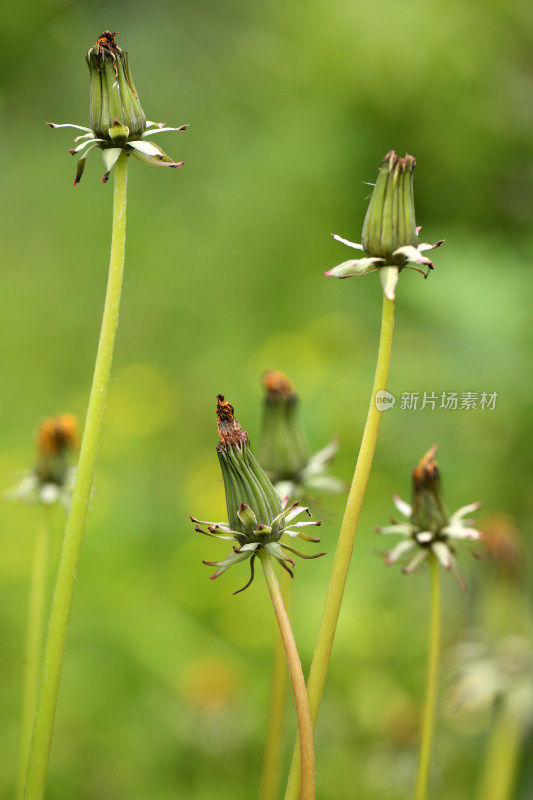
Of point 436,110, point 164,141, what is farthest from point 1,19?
point 436,110

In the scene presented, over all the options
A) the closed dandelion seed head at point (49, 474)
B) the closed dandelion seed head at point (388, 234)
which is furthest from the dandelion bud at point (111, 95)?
the closed dandelion seed head at point (49, 474)

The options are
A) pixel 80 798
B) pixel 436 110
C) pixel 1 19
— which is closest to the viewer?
pixel 80 798

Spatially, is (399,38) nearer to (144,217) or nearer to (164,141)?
(164,141)

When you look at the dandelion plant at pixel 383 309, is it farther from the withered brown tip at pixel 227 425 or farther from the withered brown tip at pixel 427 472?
the withered brown tip at pixel 427 472

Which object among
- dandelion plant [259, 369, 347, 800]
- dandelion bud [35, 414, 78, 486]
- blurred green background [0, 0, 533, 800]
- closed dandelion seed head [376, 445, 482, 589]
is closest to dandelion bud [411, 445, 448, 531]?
closed dandelion seed head [376, 445, 482, 589]

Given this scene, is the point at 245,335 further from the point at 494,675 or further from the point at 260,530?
the point at 260,530

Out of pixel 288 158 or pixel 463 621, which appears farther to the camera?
pixel 288 158
